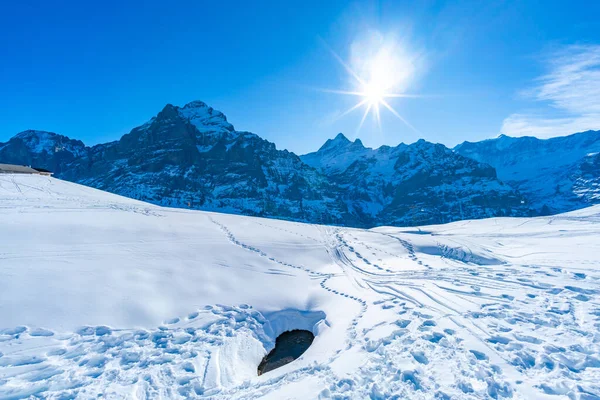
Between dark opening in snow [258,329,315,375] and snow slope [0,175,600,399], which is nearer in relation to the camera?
snow slope [0,175,600,399]

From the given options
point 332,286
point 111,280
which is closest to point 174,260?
point 111,280

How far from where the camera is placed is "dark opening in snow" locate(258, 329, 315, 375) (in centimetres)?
817

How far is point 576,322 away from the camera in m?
7.31

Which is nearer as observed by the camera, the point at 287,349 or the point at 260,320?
the point at 287,349

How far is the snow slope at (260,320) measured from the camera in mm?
5773

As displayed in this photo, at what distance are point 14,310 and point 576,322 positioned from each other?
15092 millimetres

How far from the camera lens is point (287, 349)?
898cm

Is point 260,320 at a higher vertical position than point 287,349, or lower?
higher

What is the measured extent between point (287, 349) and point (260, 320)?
1443 mm

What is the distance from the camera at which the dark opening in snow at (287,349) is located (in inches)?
322

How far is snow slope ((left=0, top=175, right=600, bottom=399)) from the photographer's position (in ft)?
18.9

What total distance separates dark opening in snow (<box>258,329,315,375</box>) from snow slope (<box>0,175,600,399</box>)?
26 cm

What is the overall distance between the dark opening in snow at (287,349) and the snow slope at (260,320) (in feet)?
0.87

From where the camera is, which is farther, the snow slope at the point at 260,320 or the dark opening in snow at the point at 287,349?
the dark opening in snow at the point at 287,349
